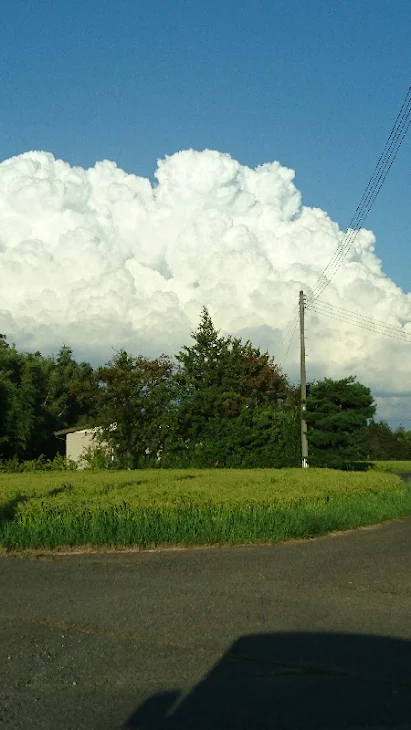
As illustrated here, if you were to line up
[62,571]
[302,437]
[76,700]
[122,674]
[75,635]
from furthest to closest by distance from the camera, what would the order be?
[302,437]
[62,571]
[75,635]
[122,674]
[76,700]

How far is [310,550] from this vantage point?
14.4 meters

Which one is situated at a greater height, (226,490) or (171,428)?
(171,428)

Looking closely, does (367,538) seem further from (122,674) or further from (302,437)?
(302,437)

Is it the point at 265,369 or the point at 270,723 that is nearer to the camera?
the point at 270,723

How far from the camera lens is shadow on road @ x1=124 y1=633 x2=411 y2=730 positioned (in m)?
5.33

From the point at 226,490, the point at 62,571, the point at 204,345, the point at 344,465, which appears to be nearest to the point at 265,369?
the point at 204,345

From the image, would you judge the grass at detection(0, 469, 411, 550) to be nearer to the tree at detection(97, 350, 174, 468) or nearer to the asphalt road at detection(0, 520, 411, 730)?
the asphalt road at detection(0, 520, 411, 730)

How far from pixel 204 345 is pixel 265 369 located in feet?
18.4

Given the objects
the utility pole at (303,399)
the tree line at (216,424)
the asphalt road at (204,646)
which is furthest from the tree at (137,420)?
the asphalt road at (204,646)

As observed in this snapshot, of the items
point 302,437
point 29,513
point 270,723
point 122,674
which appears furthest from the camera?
point 302,437

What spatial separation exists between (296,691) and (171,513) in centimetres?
1066

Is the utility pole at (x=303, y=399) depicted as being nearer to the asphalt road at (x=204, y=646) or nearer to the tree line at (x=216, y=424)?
the tree line at (x=216, y=424)

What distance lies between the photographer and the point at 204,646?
715 cm

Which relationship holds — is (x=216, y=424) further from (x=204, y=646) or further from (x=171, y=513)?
(x=204, y=646)
